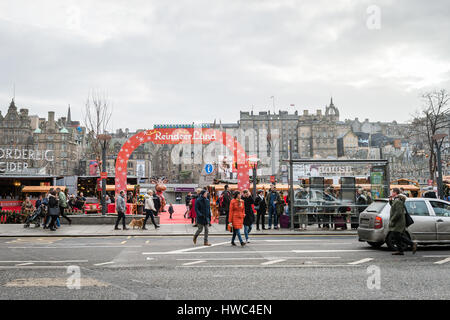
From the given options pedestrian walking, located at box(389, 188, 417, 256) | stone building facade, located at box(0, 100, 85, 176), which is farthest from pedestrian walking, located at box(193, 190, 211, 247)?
stone building facade, located at box(0, 100, 85, 176)

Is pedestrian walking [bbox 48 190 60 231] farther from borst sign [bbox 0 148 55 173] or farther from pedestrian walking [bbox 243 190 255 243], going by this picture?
borst sign [bbox 0 148 55 173]

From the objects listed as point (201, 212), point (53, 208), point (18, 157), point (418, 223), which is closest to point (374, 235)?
point (418, 223)

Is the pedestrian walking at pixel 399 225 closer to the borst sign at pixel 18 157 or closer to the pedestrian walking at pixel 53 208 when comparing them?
the pedestrian walking at pixel 53 208

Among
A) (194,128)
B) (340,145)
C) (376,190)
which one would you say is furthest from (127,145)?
(340,145)

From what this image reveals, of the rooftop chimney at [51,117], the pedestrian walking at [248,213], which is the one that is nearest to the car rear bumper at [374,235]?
the pedestrian walking at [248,213]

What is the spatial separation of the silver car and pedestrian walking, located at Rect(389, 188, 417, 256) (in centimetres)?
73

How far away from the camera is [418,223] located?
40.7ft

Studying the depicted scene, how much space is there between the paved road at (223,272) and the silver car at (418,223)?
385 millimetres

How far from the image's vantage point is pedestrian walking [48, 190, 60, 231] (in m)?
19.0

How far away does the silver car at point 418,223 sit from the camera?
12.3 metres

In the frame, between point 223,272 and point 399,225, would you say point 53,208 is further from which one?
point 399,225

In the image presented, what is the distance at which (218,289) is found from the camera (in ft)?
23.3

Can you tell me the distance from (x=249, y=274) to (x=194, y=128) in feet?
59.0
